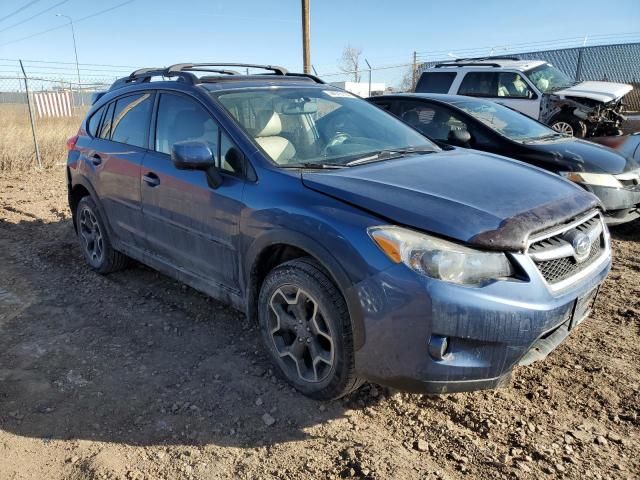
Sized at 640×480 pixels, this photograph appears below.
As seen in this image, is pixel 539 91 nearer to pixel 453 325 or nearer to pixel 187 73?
pixel 187 73

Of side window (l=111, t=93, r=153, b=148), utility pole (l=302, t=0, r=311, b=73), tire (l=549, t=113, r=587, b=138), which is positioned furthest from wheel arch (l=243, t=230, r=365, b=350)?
utility pole (l=302, t=0, r=311, b=73)

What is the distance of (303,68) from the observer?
16.6m

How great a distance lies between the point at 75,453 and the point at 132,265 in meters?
2.72

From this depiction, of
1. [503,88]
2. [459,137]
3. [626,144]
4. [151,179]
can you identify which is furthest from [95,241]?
[503,88]

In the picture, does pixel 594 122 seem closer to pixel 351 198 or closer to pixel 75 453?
pixel 351 198

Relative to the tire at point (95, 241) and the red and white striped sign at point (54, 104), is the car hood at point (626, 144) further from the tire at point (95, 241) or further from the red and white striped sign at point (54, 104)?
the red and white striped sign at point (54, 104)

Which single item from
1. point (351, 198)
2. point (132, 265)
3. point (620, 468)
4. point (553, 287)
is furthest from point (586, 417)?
point (132, 265)

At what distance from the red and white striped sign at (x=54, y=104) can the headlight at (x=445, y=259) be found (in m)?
18.6

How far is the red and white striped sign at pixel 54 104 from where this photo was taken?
58.5 ft

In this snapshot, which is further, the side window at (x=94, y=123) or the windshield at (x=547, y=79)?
the windshield at (x=547, y=79)

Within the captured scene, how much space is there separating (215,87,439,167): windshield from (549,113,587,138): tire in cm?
798

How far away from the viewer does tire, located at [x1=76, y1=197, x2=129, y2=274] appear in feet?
15.6

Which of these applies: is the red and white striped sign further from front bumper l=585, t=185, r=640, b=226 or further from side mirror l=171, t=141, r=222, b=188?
front bumper l=585, t=185, r=640, b=226

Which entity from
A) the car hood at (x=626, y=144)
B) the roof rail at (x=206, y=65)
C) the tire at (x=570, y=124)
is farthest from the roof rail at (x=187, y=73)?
the tire at (x=570, y=124)
